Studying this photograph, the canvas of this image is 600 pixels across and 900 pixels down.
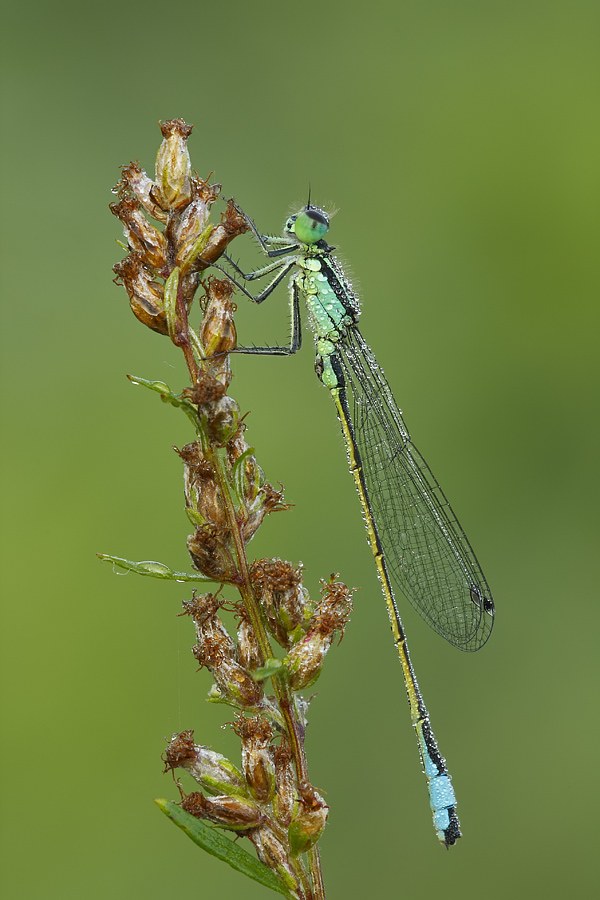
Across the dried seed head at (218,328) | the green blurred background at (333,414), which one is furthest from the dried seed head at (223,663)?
the green blurred background at (333,414)

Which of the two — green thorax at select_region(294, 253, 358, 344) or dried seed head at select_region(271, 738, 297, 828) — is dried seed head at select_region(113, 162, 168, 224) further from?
green thorax at select_region(294, 253, 358, 344)

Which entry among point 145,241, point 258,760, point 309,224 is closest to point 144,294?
point 145,241

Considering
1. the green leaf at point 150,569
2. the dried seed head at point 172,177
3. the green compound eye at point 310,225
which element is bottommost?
the green leaf at point 150,569

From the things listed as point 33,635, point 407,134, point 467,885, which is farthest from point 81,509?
point 407,134

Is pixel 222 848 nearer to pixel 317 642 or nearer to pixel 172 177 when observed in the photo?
pixel 317 642

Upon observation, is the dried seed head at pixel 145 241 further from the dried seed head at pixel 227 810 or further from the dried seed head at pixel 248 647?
the dried seed head at pixel 227 810

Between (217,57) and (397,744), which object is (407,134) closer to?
(217,57)
